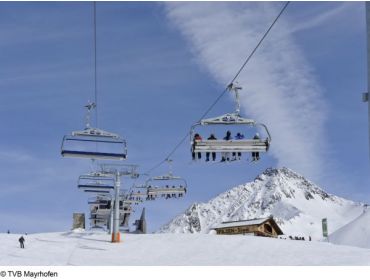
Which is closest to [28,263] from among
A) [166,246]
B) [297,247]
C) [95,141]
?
[95,141]

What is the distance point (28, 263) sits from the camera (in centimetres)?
3209

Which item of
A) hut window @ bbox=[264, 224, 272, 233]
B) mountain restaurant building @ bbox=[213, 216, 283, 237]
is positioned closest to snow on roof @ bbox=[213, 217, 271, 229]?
mountain restaurant building @ bbox=[213, 216, 283, 237]

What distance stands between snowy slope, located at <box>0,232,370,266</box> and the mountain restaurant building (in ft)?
98.0

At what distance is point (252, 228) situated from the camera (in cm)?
7688

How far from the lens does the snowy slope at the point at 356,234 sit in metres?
140

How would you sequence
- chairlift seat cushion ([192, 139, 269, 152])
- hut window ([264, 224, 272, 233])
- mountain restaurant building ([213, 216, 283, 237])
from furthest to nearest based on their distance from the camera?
hut window ([264, 224, 272, 233]), mountain restaurant building ([213, 216, 283, 237]), chairlift seat cushion ([192, 139, 269, 152])

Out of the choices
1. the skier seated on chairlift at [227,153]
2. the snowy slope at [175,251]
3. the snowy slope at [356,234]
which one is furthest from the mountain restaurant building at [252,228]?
the snowy slope at [356,234]

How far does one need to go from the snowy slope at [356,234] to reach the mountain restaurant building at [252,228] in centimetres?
6178

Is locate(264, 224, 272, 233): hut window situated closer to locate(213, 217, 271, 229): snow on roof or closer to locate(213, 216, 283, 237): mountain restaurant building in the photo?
locate(213, 216, 283, 237): mountain restaurant building

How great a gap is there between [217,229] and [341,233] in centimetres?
7643

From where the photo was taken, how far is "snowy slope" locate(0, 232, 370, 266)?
111 feet

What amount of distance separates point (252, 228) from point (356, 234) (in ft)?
251
